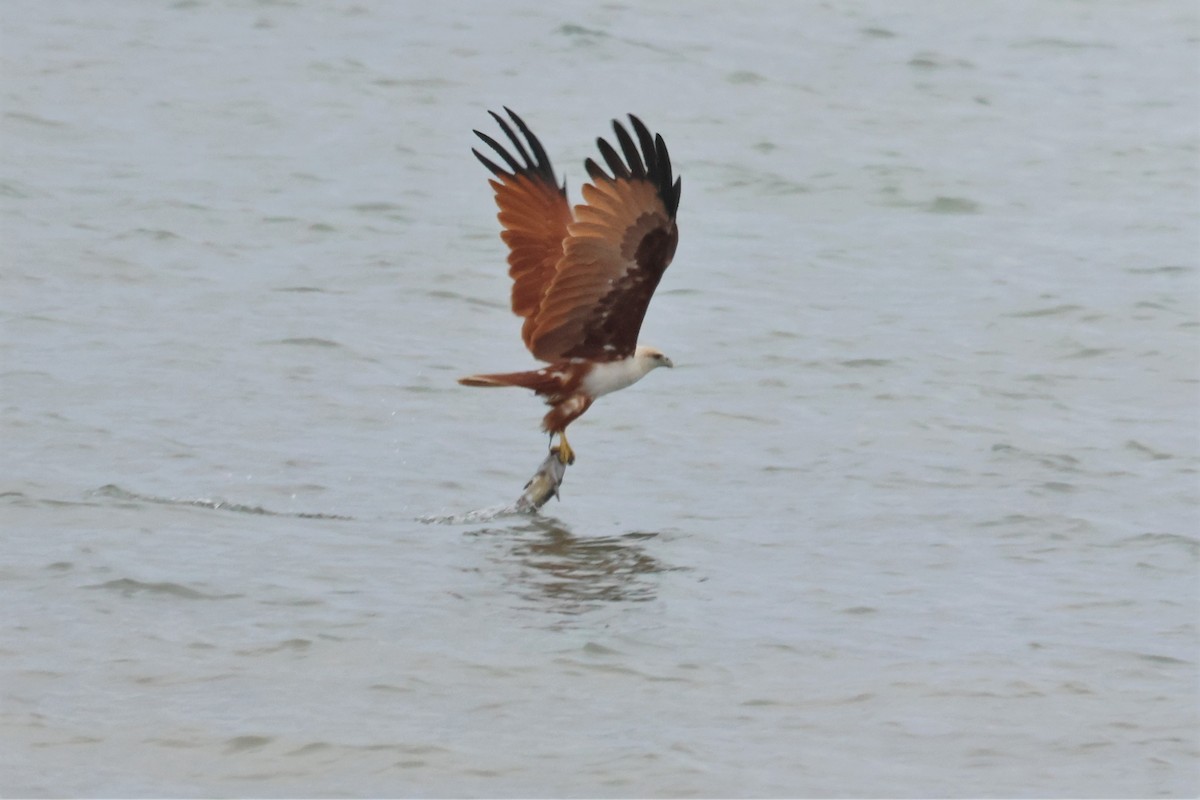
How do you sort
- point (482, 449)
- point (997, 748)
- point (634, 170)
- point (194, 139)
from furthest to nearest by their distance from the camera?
1. point (194, 139)
2. point (482, 449)
3. point (634, 170)
4. point (997, 748)

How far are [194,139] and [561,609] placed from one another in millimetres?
7950

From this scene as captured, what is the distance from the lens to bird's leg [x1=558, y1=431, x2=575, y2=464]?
762 cm

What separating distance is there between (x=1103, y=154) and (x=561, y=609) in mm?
9346

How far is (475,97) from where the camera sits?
15.0 m

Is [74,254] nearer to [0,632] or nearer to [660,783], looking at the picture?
[0,632]

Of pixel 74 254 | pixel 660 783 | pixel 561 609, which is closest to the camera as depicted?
pixel 660 783

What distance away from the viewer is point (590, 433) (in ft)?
Answer: 29.6

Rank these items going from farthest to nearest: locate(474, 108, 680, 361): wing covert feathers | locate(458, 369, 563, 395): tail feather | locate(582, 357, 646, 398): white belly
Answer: locate(582, 357, 646, 398): white belly < locate(458, 369, 563, 395): tail feather < locate(474, 108, 680, 361): wing covert feathers

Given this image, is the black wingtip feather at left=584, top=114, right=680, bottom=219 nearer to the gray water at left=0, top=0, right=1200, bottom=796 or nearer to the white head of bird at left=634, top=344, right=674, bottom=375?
the white head of bird at left=634, top=344, right=674, bottom=375

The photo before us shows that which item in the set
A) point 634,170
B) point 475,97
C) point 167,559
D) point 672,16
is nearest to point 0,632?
point 167,559

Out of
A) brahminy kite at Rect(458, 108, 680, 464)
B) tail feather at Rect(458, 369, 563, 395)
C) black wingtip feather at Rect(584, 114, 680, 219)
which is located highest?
black wingtip feather at Rect(584, 114, 680, 219)

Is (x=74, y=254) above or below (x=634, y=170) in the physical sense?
below

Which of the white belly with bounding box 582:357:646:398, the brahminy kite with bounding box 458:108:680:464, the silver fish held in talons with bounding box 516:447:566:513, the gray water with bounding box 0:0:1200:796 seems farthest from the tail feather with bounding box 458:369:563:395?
the gray water with bounding box 0:0:1200:796

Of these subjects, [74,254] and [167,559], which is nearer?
[167,559]
